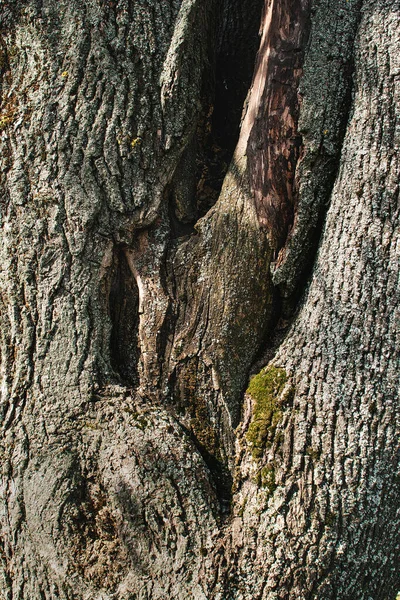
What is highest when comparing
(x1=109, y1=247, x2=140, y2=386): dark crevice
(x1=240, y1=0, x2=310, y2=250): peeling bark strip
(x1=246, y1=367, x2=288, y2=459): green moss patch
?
(x1=240, y1=0, x2=310, y2=250): peeling bark strip

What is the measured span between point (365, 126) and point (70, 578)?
6.43 feet

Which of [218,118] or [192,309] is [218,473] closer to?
[192,309]

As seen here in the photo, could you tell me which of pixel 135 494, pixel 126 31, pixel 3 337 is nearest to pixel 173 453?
pixel 135 494

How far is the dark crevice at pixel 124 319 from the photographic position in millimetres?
2369

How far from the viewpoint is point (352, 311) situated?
204 cm

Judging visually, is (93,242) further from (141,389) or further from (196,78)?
(196,78)

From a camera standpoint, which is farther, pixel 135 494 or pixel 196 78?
pixel 196 78

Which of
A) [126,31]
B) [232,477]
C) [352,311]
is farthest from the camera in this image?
[126,31]

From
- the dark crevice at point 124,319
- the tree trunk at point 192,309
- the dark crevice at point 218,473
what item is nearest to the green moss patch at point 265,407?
the tree trunk at point 192,309

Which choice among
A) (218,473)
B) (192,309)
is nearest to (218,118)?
(192,309)

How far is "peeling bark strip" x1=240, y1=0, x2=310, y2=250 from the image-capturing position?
2.28m

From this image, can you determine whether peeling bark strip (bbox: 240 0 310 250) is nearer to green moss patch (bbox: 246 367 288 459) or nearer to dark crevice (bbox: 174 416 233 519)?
green moss patch (bbox: 246 367 288 459)

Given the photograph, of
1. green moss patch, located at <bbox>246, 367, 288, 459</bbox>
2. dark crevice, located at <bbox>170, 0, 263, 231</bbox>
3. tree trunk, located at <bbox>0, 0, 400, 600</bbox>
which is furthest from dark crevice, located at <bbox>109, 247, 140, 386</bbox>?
green moss patch, located at <bbox>246, 367, 288, 459</bbox>

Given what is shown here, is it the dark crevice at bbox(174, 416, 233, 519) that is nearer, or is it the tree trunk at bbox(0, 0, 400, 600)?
the tree trunk at bbox(0, 0, 400, 600)
